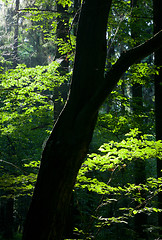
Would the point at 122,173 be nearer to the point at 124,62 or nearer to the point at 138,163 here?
the point at 124,62

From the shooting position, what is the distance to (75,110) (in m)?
3.06

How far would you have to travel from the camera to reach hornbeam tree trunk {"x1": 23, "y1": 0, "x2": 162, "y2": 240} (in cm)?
292

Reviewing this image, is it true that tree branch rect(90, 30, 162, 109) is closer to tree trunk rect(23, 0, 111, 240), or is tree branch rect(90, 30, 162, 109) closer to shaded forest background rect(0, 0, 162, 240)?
tree trunk rect(23, 0, 111, 240)

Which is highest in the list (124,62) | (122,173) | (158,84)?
(158,84)

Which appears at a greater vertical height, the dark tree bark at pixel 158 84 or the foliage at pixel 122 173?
the dark tree bark at pixel 158 84

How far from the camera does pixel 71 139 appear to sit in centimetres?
294

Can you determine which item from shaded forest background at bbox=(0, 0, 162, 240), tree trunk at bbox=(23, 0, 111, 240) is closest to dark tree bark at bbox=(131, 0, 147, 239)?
shaded forest background at bbox=(0, 0, 162, 240)

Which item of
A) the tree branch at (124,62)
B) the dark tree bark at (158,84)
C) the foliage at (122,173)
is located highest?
the dark tree bark at (158,84)

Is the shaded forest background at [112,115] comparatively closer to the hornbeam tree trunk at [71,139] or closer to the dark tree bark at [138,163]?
the dark tree bark at [138,163]

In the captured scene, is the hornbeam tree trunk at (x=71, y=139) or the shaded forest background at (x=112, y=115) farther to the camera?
the shaded forest background at (x=112, y=115)

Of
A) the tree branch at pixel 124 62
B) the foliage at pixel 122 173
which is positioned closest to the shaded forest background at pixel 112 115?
the foliage at pixel 122 173

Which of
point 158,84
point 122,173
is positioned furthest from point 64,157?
point 158,84

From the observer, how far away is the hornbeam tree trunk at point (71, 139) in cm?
292

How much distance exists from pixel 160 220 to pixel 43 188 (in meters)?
4.42
